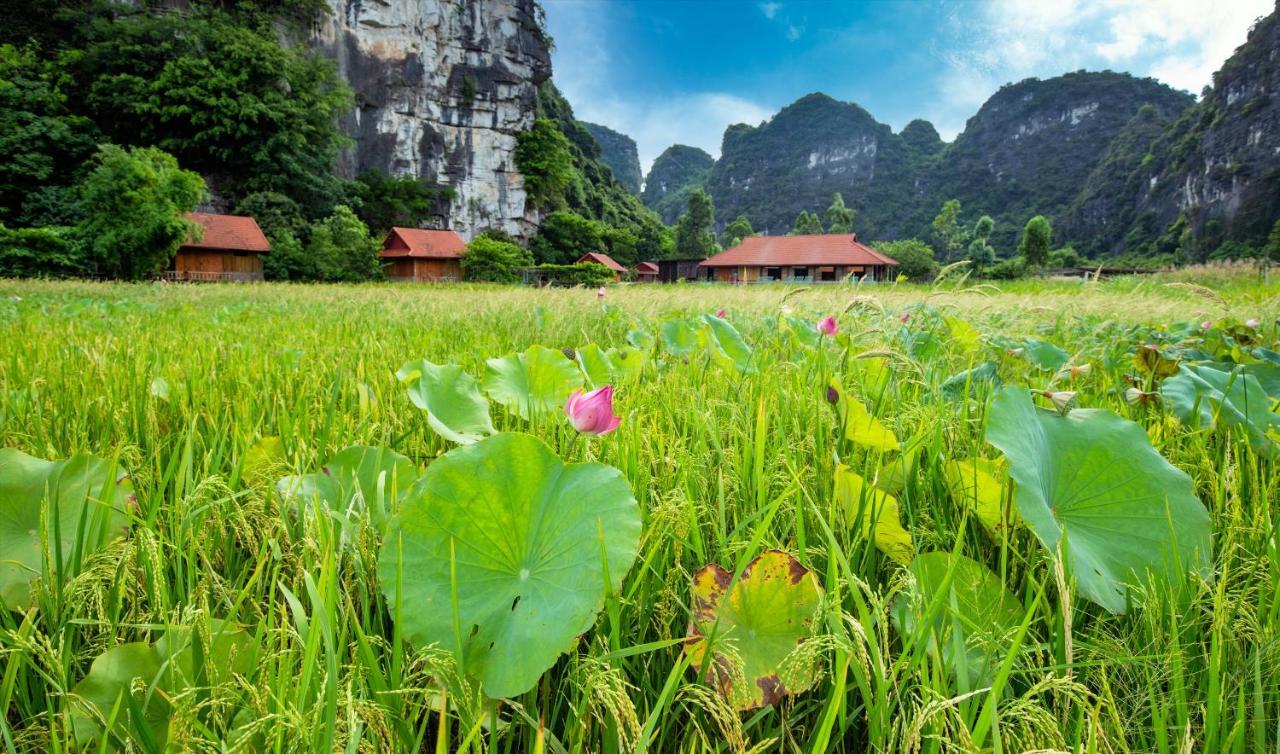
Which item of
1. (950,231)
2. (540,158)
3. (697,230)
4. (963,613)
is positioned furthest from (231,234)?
→ (950,231)

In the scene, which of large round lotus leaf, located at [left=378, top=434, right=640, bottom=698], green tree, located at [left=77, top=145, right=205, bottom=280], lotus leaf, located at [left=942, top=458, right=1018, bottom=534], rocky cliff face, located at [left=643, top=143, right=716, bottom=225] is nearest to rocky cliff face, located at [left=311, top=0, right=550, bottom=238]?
green tree, located at [left=77, top=145, right=205, bottom=280]

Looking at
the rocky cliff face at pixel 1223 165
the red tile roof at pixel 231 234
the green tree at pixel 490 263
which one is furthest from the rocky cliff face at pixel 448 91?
the rocky cliff face at pixel 1223 165

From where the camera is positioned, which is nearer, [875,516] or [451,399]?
[875,516]

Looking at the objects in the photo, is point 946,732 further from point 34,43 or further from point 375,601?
point 34,43

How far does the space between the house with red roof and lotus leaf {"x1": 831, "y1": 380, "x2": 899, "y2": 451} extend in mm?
34088

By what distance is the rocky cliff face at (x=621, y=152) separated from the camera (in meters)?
124

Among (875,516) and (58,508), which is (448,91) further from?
(875,516)

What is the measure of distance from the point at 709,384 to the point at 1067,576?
101 centimetres

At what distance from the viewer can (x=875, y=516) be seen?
2.01ft

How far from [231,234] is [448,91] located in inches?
726

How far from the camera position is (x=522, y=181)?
40.5 m

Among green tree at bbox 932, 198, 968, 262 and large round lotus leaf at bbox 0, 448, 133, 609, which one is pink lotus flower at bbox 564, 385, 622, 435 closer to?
large round lotus leaf at bbox 0, 448, 133, 609

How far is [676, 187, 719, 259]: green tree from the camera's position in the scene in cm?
4916

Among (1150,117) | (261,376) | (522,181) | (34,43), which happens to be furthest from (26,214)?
(1150,117)
